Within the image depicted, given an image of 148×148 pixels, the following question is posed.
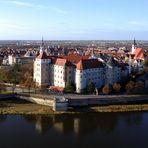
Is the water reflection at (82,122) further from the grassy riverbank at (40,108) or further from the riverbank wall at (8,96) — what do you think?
the riverbank wall at (8,96)

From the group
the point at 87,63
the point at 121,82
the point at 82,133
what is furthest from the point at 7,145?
the point at 121,82

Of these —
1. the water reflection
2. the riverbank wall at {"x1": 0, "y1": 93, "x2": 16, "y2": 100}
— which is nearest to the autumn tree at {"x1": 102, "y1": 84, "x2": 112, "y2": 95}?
the water reflection

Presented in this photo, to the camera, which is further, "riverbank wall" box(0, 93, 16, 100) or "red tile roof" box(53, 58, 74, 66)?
"red tile roof" box(53, 58, 74, 66)

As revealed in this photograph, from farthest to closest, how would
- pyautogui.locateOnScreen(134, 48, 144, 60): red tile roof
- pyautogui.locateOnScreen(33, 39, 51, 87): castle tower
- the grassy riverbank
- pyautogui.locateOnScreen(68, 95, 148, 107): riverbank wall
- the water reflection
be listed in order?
pyautogui.locateOnScreen(134, 48, 144, 60): red tile roof → pyautogui.locateOnScreen(33, 39, 51, 87): castle tower → pyautogui.locateOnScreen(68, 95, 148, 107): riverbank wall → the grassy riverbank → the water reflection

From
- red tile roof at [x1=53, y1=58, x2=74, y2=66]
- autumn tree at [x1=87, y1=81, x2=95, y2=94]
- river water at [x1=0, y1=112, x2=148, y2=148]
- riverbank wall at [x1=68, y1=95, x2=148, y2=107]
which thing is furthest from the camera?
red tile roof at [x1=53, y1=58, x2=74, y2=66]

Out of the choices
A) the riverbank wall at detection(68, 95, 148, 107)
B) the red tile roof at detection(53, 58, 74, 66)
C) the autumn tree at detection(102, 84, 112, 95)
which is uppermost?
the red tile roof at detection(53, 58, 74, 66)

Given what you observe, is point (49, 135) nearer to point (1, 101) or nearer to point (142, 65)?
point (1, 101)

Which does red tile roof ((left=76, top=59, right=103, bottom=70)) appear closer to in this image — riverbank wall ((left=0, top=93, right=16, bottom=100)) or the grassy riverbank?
the grassy riverbank

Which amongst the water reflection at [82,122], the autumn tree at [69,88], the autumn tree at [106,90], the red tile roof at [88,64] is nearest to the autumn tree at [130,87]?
the autumn tree at [106,90]
